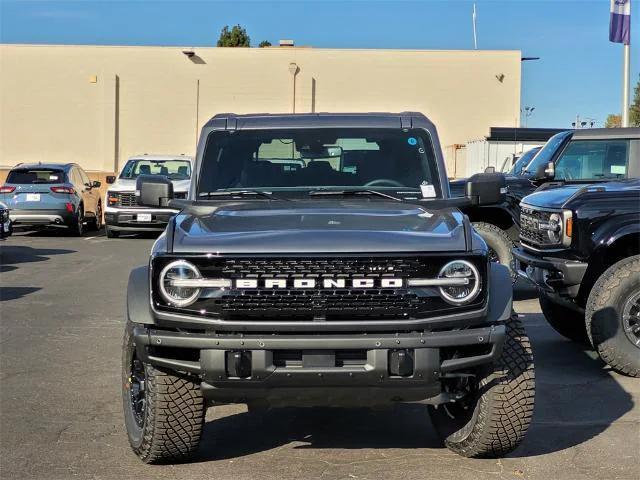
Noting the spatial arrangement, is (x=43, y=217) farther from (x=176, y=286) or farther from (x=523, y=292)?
(x=176, y=286)

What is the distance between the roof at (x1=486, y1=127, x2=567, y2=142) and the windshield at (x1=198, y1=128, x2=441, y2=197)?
48.5ft

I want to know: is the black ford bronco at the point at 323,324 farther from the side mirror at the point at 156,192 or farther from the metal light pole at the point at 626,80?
the metal light pole at the point at 626,80

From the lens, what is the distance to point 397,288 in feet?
14.6

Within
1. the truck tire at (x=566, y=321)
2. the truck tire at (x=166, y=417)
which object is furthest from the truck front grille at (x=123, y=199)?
the truck tire at (x=166, y=417)

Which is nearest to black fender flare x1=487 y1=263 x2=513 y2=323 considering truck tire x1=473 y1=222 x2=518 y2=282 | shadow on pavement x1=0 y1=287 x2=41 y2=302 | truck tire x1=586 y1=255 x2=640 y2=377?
truck tire x1=586 y1=255 x2=640 y2=377

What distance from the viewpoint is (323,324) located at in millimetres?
4391

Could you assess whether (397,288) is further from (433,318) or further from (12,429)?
(12,429)

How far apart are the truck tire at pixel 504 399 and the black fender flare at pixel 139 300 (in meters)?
1.72

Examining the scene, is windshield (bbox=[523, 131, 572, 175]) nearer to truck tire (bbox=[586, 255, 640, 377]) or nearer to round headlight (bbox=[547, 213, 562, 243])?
round headlight (bbox=[547, 213, 562, 243])

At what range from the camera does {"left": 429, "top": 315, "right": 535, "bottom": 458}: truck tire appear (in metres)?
4.82

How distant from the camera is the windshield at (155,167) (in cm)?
2152

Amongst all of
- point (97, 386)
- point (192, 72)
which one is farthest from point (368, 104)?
point (97, 386)

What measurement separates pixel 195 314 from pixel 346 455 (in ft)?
4.63

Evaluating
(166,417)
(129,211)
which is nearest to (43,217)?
(129,211)
